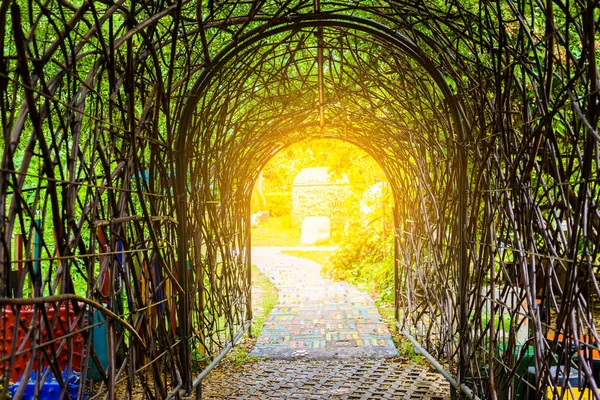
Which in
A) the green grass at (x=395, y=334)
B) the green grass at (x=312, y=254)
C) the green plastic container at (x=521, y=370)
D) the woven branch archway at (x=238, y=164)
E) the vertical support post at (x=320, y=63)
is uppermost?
the vertical support post at (x=320, y=63)

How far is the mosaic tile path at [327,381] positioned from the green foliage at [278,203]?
20.9 metres

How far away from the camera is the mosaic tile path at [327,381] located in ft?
15.1

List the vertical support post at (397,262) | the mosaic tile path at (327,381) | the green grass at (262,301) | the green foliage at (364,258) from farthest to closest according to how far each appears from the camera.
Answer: the green foliage at (364,258) → the green grass at (262,301) → the vertical support post at (397,262) → the mosaic tile path at (327,381)

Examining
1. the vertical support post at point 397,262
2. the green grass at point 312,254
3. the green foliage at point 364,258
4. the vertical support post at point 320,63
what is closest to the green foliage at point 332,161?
the green foliage at point 364,258

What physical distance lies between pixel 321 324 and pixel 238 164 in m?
2.49

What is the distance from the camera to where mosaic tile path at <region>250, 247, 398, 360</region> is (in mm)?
6102

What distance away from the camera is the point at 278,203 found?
Answer: 26.8 m

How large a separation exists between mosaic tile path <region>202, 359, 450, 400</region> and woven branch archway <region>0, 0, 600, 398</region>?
31 cm

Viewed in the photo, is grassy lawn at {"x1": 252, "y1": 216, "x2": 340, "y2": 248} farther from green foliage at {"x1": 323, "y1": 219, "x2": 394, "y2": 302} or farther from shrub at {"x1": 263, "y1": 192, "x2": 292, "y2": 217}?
green foliage at {"x1": 323, "y1": 219, "x2": 394, "y2": 302}

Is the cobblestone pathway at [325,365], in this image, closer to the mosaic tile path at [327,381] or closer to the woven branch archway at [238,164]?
the mosaic tile path at [327,381]

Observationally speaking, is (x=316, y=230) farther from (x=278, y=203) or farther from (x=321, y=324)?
(x=321, y=324)

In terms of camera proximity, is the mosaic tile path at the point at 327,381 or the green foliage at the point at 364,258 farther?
the green foliage at the point at 364,258

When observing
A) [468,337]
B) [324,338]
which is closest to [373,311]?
[324,338]

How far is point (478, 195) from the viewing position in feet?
11.0
